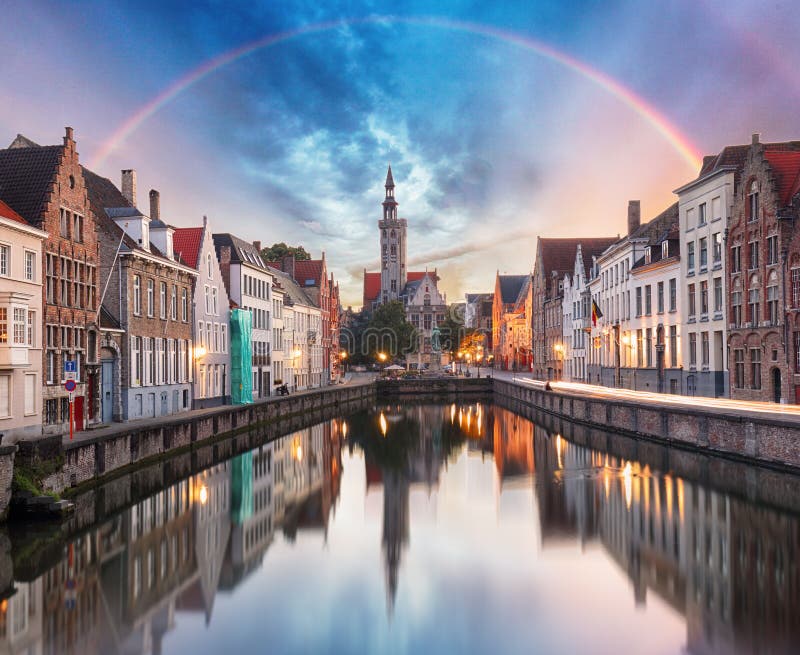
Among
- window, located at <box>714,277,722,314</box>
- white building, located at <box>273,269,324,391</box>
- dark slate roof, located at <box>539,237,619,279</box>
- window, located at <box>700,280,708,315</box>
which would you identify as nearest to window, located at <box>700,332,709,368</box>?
window, located at <box>700,280,708,315</box>

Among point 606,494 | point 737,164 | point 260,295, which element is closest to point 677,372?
point 737,164

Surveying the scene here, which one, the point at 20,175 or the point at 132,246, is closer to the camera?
the point at 20,175

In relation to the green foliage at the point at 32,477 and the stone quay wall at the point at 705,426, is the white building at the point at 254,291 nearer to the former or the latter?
the stone quay wall at the point at 705,426

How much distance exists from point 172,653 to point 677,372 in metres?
40.6

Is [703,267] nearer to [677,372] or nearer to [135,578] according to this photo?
[677,372]

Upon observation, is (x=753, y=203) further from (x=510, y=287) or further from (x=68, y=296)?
(x=510, y=287)

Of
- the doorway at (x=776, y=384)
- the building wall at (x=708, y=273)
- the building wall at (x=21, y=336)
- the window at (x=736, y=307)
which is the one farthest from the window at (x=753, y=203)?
the building wall at (x=21, y=336)

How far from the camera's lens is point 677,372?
1860 inches

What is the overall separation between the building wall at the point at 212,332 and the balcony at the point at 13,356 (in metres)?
19.1

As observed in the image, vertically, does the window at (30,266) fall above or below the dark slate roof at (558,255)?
below

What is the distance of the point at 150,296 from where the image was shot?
3769 centimetres

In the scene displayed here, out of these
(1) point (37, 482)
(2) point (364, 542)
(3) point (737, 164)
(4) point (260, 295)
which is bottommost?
(2) point (364, 542)

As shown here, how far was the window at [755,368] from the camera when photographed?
122 feet

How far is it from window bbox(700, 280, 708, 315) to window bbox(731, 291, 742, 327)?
3.60 meters
